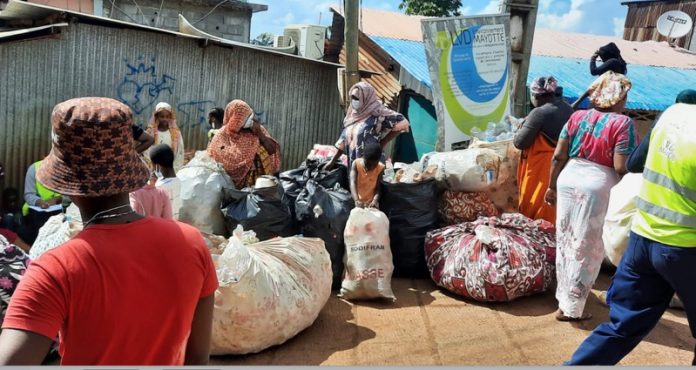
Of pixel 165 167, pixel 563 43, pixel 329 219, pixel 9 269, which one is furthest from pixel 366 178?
pixel 563 43

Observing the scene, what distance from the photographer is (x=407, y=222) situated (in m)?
5.02

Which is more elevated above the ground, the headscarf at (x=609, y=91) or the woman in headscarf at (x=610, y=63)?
the woman in headscarf at (x=610, y=63)

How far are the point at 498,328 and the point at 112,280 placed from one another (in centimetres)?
317

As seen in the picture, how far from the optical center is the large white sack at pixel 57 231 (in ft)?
11.7

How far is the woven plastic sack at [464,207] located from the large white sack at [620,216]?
4.57ft

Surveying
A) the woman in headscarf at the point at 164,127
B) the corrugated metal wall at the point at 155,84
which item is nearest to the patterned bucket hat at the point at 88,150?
the woman in headscarf at the point at 164,127

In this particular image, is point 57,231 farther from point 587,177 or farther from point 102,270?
point 587,177

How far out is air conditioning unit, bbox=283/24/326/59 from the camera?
13969mm

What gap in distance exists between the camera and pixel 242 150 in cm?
535

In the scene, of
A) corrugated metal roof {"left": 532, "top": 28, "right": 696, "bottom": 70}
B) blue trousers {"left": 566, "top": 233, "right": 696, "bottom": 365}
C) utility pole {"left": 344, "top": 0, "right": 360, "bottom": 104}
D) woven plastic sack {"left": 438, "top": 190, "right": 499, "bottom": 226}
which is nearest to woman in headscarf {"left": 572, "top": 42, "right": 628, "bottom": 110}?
woven plastic sack {"left": 438, "top": 190, "right": 499, "bottom": 226}

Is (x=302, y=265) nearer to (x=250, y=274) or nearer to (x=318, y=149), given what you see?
(x=250, y=274)

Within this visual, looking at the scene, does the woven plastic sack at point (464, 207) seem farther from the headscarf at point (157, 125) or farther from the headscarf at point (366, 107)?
the headscarf at point (157, 125)

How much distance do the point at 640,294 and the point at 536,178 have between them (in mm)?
2456

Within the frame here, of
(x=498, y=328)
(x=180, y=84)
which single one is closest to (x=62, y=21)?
(x=180, y=84)
